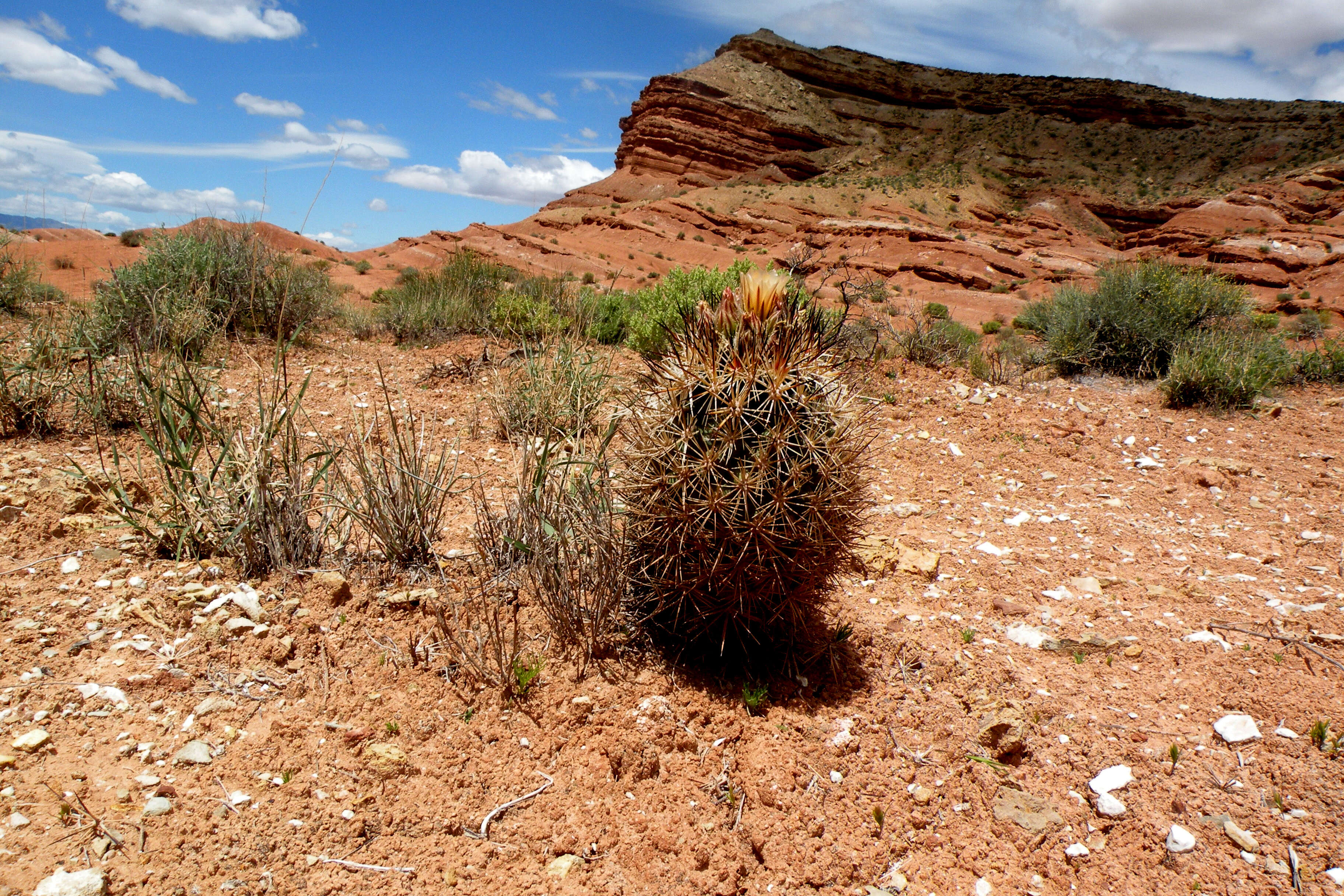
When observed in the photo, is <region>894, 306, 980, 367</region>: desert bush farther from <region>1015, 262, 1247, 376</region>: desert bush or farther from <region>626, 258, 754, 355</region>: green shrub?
<region>626, 258, 754, 355</region>: green shrub

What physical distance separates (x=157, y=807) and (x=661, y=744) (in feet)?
5.15

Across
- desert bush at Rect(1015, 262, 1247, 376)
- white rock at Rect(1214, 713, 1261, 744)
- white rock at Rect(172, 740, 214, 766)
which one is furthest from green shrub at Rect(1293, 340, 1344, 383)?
white rock at Rect(172, 740, 214, 766)

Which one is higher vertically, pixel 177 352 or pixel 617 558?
pixel 177 352

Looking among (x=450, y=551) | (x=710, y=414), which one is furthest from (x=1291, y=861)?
(x=450, y=551)

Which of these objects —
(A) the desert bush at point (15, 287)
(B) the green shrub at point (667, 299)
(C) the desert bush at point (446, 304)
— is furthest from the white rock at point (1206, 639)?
(A) the desert bush at point (15, 287)

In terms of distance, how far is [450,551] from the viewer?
3674 millimetres

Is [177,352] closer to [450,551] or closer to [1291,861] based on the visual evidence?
[450,551]

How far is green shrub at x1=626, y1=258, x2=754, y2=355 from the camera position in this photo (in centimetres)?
716

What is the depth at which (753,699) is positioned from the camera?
292cm

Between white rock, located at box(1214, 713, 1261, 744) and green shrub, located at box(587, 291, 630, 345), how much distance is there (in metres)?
6.34

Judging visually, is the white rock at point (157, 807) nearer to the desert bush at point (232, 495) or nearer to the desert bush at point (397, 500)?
the desert bush at point (232, 495)

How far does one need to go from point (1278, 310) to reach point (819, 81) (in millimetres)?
40956

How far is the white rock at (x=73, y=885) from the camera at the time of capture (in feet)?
5.95

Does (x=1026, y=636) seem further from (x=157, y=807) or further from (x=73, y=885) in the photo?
(x=73, y=885)
